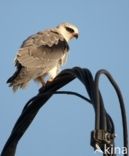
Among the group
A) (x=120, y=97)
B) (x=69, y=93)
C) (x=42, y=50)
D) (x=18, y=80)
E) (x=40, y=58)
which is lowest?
(x=120, y=97)

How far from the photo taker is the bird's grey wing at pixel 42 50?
7.46 m

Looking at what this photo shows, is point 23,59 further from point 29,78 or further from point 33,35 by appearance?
point 33,35

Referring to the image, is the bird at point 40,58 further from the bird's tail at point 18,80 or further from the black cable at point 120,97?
the black cable at point 120,97

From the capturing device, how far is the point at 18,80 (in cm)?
664

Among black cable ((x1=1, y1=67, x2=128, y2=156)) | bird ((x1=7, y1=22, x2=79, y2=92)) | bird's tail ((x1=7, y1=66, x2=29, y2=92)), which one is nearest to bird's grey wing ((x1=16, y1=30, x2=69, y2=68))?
bird ((x1=7, y1=22, x2=79, y2=92))

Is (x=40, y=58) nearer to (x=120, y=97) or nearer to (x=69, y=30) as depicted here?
(x=69, y=30)

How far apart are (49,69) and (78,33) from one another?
1.97 metres

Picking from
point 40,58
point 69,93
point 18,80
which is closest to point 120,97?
point 69,93

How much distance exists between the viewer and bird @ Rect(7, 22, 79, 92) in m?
6.85

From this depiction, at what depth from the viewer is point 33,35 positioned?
838cm

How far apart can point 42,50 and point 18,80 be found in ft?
4.62

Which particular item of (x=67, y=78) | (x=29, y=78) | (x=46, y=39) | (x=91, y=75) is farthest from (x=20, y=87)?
(x=91, y=75)

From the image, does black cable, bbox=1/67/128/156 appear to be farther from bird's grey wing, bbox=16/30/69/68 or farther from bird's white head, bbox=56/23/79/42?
bird's white head, bbox=56/23/79/42

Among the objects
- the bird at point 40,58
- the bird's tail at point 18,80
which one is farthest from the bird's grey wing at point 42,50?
the bird's tail at point 18,80
